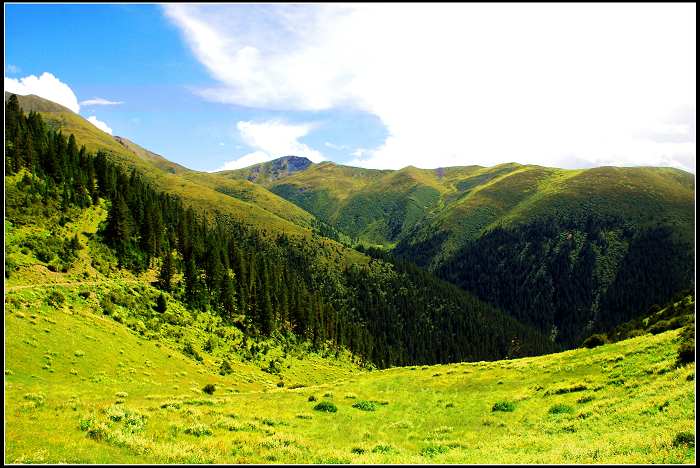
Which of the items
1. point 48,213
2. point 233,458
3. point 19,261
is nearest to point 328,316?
point 48,213

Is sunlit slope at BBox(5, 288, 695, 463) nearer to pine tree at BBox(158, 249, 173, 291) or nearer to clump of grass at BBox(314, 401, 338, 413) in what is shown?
clump of grass at BBox(314, 401, 338, 413)

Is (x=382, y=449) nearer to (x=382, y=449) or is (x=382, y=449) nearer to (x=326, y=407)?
(x=382, y=449)

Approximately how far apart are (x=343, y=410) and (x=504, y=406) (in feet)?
37.9

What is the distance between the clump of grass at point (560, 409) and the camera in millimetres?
24725

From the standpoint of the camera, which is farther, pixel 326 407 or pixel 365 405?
pixel 365 405

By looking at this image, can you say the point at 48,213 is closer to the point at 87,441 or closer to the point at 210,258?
the point at 210,258

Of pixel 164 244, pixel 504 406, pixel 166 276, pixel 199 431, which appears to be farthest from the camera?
pixel 164 244

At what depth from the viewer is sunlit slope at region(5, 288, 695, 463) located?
1568cm

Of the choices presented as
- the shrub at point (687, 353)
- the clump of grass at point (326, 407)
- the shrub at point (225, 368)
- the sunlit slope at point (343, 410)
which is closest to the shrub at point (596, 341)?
the sunlit slope at point (343, 410)

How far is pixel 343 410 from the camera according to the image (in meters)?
30.9

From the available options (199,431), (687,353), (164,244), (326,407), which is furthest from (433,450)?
(164,244)

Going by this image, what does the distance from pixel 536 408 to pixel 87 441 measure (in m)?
25.5

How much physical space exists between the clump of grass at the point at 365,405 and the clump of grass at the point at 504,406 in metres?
8.97

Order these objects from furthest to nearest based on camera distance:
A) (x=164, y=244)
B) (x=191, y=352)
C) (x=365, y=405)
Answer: (x=164, y=244) → (x=191, y=352) → (x=365, y=405)
